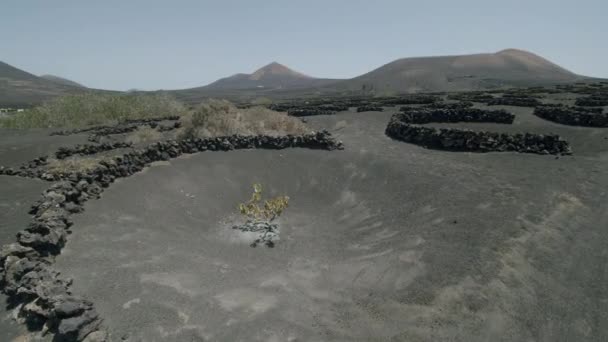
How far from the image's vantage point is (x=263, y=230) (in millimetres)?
11578

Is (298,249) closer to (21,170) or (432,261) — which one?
(432,261)

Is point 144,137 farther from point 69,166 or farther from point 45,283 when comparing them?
point 45,283

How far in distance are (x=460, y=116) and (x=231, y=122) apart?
61.0 ft

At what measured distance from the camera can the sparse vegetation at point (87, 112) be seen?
123 ft

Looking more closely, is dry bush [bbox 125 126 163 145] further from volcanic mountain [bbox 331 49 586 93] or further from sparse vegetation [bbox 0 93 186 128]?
volcanic mountain [bbox 331 49 586 93]

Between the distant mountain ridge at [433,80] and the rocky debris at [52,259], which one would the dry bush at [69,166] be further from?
the distant mountain ridge at [433,80]

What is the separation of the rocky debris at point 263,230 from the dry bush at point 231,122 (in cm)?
1206

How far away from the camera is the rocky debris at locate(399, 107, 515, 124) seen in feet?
90.6

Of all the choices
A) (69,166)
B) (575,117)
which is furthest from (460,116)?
(69,166)

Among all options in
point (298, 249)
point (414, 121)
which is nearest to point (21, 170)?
point (298, 249)

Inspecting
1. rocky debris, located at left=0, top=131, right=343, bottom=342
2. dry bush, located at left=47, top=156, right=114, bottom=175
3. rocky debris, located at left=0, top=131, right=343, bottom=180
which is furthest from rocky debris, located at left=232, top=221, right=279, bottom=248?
dry bush, located at left=47, top=156, right=114, bottom=175

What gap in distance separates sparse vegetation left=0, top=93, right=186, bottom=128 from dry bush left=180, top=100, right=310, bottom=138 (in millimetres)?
19275

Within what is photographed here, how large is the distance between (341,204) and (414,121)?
18.3 metres

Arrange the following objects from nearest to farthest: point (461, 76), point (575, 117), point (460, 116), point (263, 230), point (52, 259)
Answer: point (52, 259) → point (263, 230) → point (575, 117) → point (460, 116) → point (461, 76)
